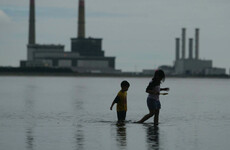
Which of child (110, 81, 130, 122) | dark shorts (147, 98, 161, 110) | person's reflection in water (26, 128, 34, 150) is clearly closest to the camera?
person's reflection in water (26, 128, 34, 150)

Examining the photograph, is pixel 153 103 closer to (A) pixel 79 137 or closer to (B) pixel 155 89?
(B) pixel 155 89

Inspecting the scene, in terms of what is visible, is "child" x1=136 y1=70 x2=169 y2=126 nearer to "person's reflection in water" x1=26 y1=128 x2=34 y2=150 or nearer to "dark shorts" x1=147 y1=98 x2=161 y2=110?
"dark shorts" x1=147 y1=98 x2=161 y2=110

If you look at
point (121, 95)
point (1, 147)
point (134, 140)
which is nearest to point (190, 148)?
point (134, 140)

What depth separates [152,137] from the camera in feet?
64.0

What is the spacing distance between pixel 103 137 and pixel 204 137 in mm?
3402

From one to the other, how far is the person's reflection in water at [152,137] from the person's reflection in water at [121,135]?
0.75 meters

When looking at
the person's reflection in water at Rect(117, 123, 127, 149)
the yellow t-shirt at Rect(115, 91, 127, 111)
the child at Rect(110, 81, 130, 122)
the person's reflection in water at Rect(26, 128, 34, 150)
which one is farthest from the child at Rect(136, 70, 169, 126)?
the person's reflection in water at Rect(26, 128, 34, 150)

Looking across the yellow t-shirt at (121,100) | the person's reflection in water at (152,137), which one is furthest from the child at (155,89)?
the yellow t-shirt at (121,100)

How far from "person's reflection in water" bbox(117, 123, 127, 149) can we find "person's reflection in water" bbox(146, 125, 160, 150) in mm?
751

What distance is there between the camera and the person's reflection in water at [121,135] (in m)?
17.7

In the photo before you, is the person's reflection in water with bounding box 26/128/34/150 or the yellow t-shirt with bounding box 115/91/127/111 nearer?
the person's reflection in water with bounding box 26/128/34/150

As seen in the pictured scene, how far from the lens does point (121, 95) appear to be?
77.2ft

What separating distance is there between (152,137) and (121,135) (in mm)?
1186

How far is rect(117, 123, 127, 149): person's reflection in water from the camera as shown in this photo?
17.7 meters
